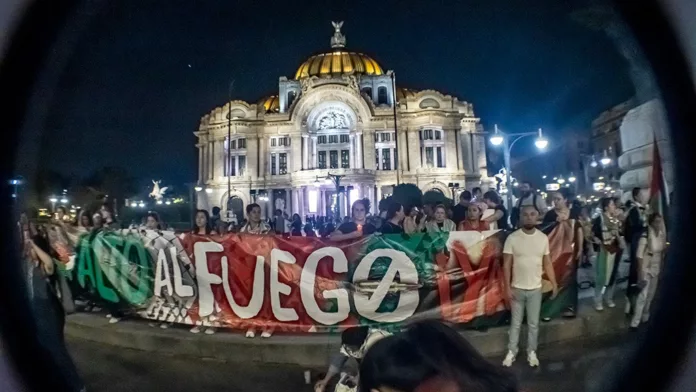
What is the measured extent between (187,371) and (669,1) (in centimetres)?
116

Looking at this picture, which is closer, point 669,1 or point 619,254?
point 669,1

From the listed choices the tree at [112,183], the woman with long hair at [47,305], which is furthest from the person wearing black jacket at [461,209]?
the woman with long hair at [47,305]

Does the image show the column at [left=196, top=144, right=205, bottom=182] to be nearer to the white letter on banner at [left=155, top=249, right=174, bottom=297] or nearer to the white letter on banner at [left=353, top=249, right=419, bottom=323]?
the white letter on banner at [left=155, top=249, right=174, bottom=297]

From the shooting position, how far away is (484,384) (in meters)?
0.96

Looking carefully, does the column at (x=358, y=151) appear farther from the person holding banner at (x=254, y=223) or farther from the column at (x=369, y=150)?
the person holding banner at (x=254, y=223)

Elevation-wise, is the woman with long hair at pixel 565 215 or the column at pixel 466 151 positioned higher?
the column at pixel 466 151

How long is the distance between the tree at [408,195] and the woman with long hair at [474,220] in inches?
3.8

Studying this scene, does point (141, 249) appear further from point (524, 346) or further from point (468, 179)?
point (524, 346)

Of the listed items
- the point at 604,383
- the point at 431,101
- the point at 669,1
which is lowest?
the point at 604,383

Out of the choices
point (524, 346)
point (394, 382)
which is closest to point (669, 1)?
point (524, 346)

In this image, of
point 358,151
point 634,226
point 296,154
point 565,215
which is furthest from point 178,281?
point 634,226

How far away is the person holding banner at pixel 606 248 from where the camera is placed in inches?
38.8

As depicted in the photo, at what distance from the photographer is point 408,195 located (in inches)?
39.8

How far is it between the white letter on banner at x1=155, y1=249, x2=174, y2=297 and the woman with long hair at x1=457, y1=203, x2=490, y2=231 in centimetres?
62
